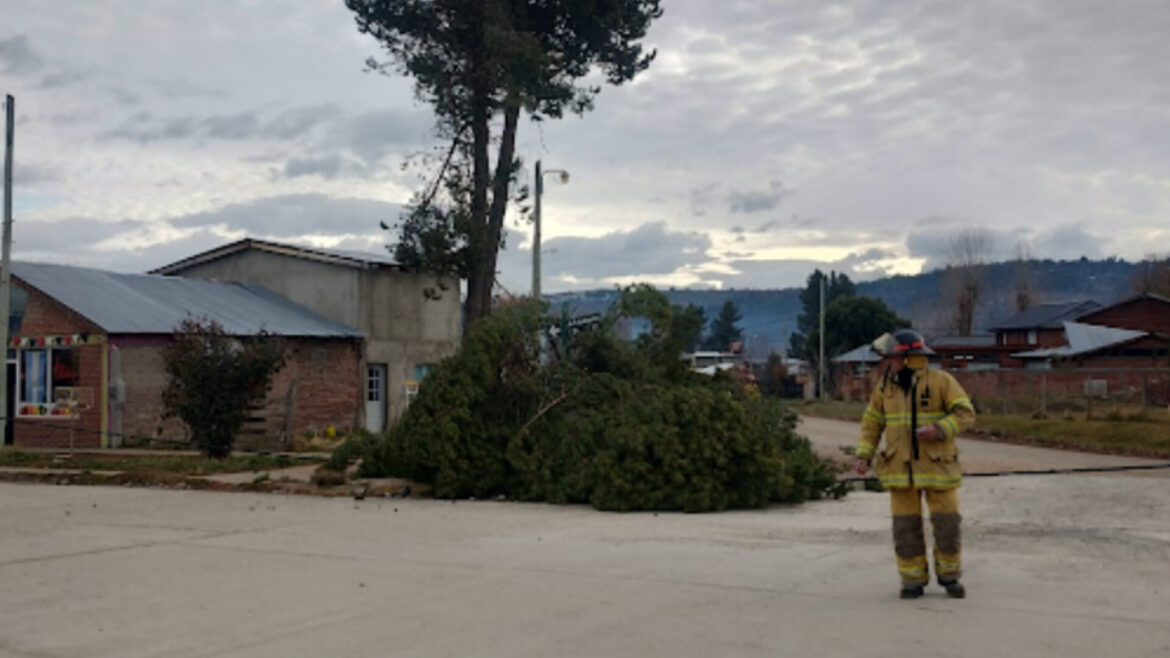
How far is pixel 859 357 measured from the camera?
82.1 metres

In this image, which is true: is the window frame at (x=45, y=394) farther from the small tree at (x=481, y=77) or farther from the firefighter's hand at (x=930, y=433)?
the firefighter's hand at (x=930, y=433)

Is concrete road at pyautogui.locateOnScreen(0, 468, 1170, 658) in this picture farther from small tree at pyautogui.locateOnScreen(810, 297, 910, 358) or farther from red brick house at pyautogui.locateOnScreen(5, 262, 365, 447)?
small tree at pyautogui.locateOnScreen(810, 297, 910, 358)

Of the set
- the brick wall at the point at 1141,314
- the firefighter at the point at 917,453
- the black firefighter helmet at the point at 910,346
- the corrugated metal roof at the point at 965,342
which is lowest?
the firefighter at the point at 917,453

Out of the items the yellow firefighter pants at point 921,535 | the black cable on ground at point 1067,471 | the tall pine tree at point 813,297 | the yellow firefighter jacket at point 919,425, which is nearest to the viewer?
the yellow firefighter pants at point 921,535

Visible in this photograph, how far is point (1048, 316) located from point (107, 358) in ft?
225

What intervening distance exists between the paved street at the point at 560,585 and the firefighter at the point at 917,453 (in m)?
0.28

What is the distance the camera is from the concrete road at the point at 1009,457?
22.4 meters

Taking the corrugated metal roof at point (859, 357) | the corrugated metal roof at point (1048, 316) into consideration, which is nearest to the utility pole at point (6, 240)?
the corrugated metal roof at point (859, 357)

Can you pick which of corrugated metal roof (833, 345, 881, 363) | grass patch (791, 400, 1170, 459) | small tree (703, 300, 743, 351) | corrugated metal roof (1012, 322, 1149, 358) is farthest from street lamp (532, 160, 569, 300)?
small tree (703, 300, 743, 351)

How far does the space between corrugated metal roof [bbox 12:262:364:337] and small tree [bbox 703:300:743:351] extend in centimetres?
9362

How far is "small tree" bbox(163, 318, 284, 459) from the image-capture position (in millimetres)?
21016

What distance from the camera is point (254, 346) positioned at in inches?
851

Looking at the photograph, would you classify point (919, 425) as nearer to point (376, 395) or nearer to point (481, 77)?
point (481, 77)

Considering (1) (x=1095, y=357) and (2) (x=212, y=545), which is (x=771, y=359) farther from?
(2) (x=212, y=545)
